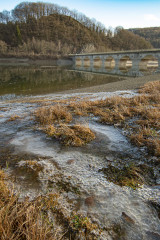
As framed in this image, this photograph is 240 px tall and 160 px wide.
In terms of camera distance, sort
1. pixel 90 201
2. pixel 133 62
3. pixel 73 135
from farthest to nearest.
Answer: pixel 133 62 < pixel 73 135 < pixel 90 201

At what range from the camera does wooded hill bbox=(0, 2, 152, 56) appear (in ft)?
286

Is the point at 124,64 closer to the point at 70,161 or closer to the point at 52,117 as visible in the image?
the point at 52,117

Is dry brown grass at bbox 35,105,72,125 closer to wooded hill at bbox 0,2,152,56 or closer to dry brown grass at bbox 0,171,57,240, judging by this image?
dry brown grass at bbox 0,171,57,240

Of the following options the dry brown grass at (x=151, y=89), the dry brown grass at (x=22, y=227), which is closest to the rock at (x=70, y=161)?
the dry brown grass at (x=22, y=227)

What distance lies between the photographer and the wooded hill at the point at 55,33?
87325mm

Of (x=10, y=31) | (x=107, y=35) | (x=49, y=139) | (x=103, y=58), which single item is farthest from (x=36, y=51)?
(x=49, y=139)

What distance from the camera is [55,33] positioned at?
105 meters

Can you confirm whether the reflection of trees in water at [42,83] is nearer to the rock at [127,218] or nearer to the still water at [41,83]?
the still water at [41,83]

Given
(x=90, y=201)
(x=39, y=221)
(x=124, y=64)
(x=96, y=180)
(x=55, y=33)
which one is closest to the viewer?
(x=39, y=221)

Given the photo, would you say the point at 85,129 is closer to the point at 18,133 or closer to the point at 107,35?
the point at 18,133

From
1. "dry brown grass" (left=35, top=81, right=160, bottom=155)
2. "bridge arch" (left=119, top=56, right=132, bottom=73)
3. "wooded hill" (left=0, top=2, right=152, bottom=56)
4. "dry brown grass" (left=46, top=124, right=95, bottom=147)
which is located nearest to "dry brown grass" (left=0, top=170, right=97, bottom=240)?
"dry brown grass" (left=46, top=124, right=95, bottom=147)

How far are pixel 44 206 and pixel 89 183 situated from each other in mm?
833

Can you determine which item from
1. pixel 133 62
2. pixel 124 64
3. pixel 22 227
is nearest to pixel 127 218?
pixel 22 227

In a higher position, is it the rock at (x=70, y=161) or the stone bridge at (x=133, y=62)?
the stone bridge at (x=133, y=62)
